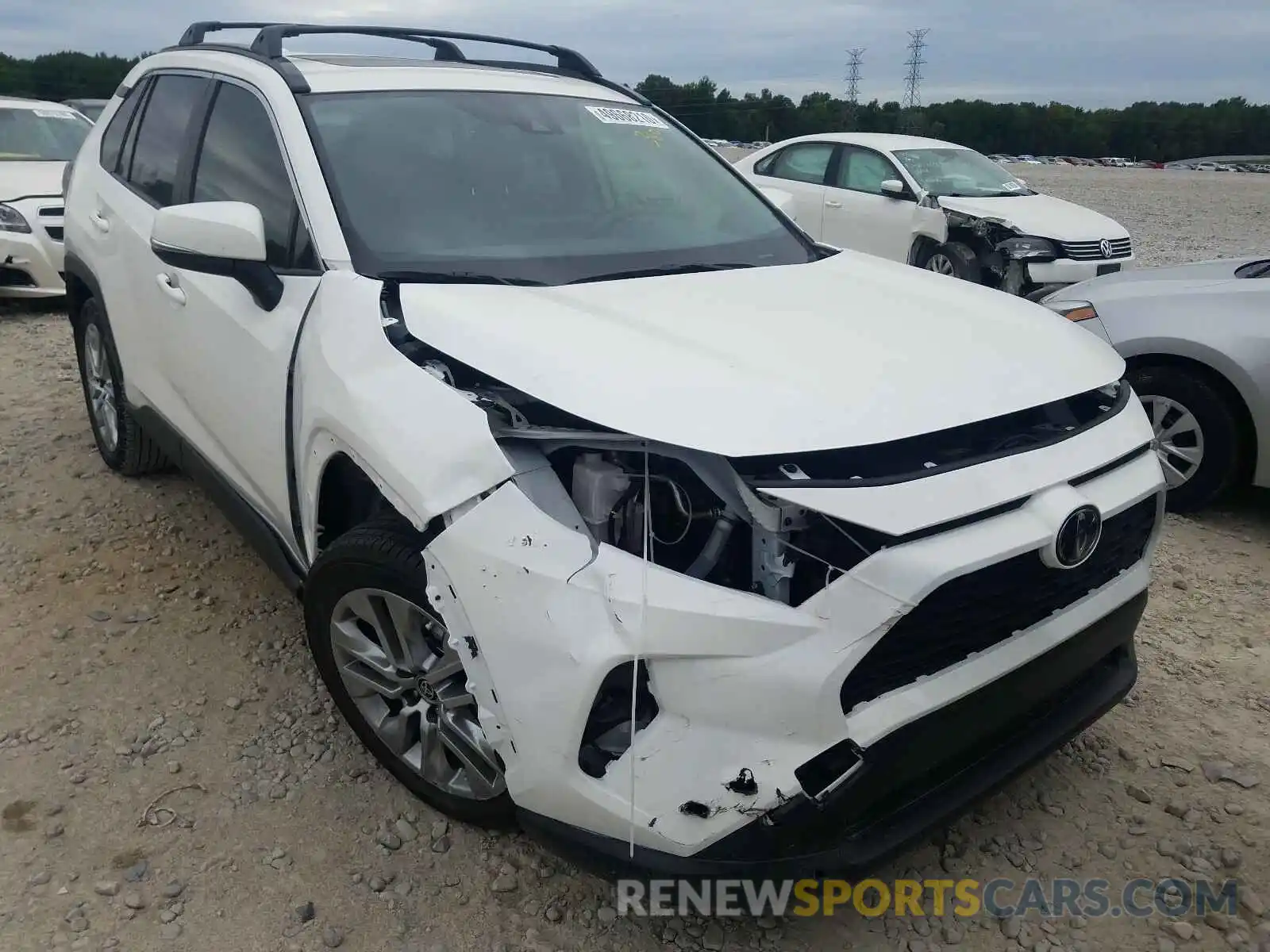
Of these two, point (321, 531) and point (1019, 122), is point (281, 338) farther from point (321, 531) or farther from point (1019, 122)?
point (1019, 122)

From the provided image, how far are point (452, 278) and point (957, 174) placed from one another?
7807 millimetres

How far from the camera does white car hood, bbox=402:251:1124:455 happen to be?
1.86m

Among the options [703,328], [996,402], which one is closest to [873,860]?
[996,402]

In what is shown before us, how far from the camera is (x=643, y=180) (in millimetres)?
3168

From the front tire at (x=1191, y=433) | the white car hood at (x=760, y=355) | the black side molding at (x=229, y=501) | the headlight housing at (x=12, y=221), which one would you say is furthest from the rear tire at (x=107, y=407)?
the front tire at (x=1191, y=433)

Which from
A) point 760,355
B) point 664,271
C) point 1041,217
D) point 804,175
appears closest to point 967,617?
point 760,355

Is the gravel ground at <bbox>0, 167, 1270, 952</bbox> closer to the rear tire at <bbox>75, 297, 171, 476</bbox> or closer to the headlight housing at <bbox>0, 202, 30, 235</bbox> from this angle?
the rear tire at <bbox>75, 297, 171, 476</bbox>

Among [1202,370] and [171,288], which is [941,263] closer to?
[1202,370]

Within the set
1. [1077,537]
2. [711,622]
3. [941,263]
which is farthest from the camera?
[941,263]

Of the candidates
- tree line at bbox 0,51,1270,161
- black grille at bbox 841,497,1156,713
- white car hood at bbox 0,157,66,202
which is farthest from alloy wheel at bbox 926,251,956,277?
tree line at bbox 0,51,1270,161

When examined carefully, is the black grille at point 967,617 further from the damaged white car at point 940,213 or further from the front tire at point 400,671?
the damaged white car at point 940,213

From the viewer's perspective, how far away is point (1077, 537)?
1.95 metres

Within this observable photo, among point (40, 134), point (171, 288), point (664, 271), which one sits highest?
point (40, 134)

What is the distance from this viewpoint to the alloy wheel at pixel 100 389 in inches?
168
